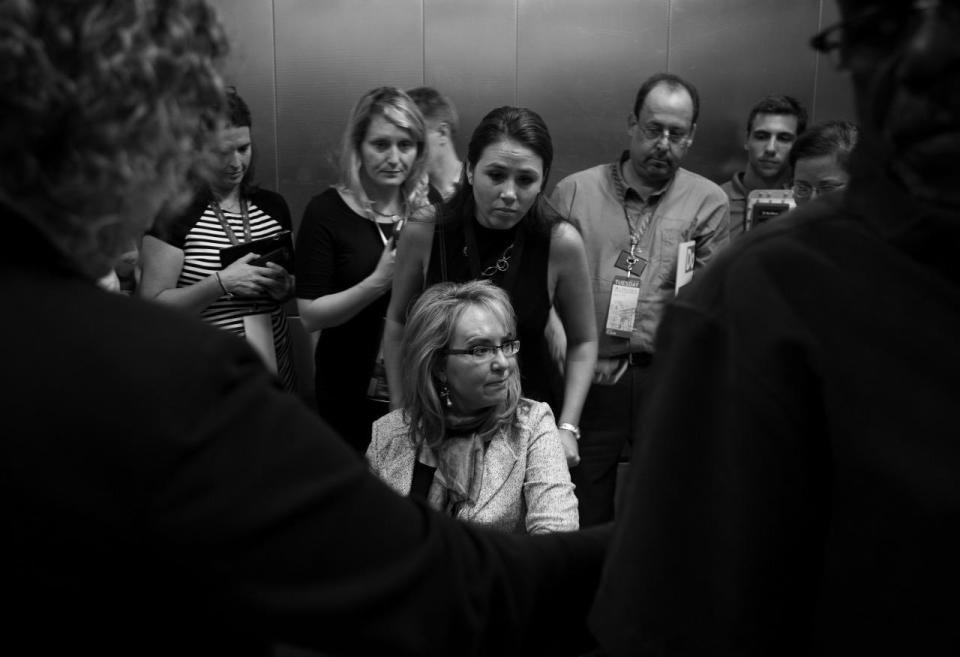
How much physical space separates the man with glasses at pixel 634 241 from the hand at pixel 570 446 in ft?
0.53

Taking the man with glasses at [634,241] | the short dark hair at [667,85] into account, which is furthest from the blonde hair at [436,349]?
the short dark hair at [667,85]

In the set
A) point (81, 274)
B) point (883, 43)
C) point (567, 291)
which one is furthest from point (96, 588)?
point (567, 291)

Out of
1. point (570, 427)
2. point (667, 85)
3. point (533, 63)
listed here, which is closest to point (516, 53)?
point (533, 63)

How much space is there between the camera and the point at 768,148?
13.9ft

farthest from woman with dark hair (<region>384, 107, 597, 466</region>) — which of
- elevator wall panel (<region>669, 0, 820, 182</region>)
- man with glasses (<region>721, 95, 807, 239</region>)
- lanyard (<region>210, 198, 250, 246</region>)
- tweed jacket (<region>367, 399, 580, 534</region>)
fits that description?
elevator wall panel (<region>669, 0, 820, 182</region>)

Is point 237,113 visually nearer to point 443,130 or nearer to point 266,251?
point 266,251

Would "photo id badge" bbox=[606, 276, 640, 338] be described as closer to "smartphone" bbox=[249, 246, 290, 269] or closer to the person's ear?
the person's ear

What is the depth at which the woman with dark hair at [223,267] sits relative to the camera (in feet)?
9.81

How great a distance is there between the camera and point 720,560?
2.65 ft

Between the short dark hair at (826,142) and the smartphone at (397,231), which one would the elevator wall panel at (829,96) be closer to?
the short dark hair at (826,142)

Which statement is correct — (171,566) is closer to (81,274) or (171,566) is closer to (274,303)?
(81,274)

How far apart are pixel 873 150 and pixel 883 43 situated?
0.09m

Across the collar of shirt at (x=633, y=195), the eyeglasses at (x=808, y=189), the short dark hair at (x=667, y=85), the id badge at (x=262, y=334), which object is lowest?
the id badge at (x=262, y=334)

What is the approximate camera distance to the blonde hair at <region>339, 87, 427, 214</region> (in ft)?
10.2
